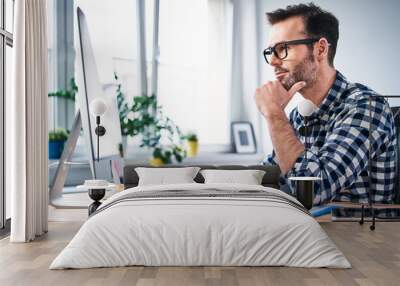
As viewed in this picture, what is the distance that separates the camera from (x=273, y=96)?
7680 millimetres

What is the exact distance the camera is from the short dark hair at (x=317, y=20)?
757 cm

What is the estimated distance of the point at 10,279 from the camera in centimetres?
386

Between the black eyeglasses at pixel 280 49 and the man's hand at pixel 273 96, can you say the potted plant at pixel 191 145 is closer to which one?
Result: the man's hand at pixel 273 96

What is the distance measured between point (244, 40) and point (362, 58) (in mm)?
1431

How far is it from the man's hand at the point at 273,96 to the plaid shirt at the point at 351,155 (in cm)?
51

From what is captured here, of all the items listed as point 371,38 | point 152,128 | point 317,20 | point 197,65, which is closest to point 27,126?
point 152,128

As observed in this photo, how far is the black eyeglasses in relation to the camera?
7.47m

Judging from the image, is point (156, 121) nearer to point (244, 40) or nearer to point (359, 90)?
point (244, 40)

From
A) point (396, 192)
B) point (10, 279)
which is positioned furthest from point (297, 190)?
point (10, 279)

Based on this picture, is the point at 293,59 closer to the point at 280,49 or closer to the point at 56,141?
the point at 280,49

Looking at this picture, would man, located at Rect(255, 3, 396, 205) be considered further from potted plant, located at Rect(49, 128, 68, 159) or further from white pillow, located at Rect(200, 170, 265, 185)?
potted plant, located at Rect(49, 128, 68, 159)

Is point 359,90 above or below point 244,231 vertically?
above

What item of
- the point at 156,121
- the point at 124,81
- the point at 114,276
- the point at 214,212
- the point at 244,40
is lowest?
the point at 114,276

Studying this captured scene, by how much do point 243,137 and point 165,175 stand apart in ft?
5.78
